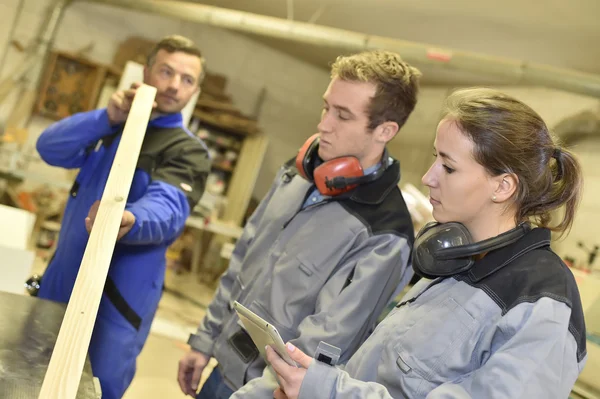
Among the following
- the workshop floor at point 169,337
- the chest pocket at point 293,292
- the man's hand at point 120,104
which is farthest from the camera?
the workshop floor at point 169,337

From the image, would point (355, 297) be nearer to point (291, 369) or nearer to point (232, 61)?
point (291, 369)

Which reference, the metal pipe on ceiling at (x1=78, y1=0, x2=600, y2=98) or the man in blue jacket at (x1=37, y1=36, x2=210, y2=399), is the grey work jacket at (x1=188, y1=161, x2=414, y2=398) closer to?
the man in blue jacket at (x1=37, y1=36, x2=210, y2=399)

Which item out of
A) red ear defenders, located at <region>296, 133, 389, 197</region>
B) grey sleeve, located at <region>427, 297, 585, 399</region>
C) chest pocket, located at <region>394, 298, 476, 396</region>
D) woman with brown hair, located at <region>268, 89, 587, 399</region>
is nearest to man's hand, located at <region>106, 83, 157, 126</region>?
red ear defenders, located at <region>296, 133, 389, 197</region>

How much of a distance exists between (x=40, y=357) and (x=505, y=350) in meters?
0.91

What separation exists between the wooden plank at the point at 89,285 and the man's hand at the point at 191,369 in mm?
717

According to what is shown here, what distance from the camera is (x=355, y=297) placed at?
141 cm

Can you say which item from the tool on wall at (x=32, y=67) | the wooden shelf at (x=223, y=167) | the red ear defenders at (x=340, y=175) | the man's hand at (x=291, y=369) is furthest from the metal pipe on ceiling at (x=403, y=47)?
the man's hand at (x=291, y=369)

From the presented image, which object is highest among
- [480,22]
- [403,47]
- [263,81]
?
[480,22]

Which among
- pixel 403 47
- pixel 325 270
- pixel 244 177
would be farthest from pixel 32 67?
pixel 325 270

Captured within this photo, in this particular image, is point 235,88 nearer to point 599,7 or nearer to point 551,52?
point 551,52

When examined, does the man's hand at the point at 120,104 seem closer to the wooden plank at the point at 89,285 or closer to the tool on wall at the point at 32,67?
the wooden plank at the point at 89,285

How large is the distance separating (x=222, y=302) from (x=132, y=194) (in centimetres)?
46

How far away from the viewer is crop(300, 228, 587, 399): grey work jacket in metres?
0.92

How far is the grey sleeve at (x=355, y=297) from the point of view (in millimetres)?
1382
